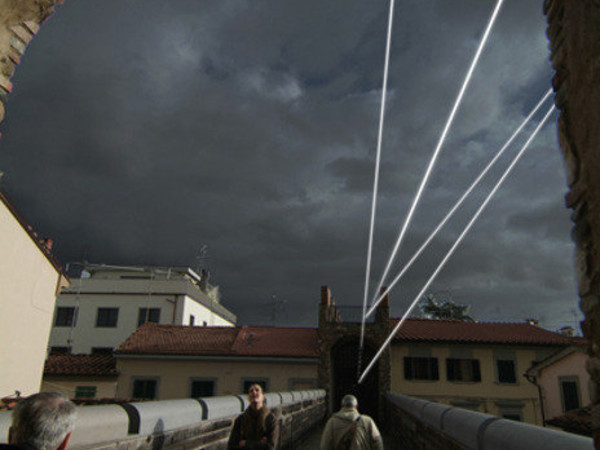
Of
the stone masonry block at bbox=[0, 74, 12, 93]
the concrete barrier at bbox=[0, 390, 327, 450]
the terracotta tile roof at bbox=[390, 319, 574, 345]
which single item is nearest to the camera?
the concrete barrier at bbox=[0, 390, 327, 450]

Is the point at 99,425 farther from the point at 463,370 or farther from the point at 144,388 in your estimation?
the point at 463,370

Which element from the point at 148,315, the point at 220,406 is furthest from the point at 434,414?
the point at 148,315

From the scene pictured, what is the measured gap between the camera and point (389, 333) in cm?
2755

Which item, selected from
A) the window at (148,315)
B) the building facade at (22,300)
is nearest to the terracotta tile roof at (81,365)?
the building facade at (22,300)

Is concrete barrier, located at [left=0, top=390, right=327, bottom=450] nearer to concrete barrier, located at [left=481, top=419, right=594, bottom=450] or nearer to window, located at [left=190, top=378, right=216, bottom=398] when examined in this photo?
concrete barrier, located at [left=481, top=419, right=594, bottom=450]

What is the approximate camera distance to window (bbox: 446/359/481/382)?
87.4ft

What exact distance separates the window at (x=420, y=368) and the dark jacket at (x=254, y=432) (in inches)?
902

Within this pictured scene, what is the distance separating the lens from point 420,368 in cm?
2703

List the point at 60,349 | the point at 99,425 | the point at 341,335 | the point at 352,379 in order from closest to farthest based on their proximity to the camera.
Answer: the point at 99,425, the point at 341,335, the point at 352,379, the point at 60,349

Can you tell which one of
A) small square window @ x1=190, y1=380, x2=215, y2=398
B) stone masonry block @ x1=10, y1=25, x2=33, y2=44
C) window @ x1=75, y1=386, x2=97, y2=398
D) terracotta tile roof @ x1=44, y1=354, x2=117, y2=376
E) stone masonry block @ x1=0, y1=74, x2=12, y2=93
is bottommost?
window @ x1=75, y1=386, x2=97, y2=398

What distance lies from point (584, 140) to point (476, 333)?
2786 cm

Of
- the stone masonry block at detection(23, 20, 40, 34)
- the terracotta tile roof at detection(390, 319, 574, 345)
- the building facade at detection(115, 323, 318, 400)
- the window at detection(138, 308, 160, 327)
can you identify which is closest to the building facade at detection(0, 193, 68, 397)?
the building facade at detection(115, 323, 318, 400)

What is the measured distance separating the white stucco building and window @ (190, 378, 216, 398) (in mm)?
10944

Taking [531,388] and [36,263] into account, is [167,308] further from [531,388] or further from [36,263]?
[531,388]
